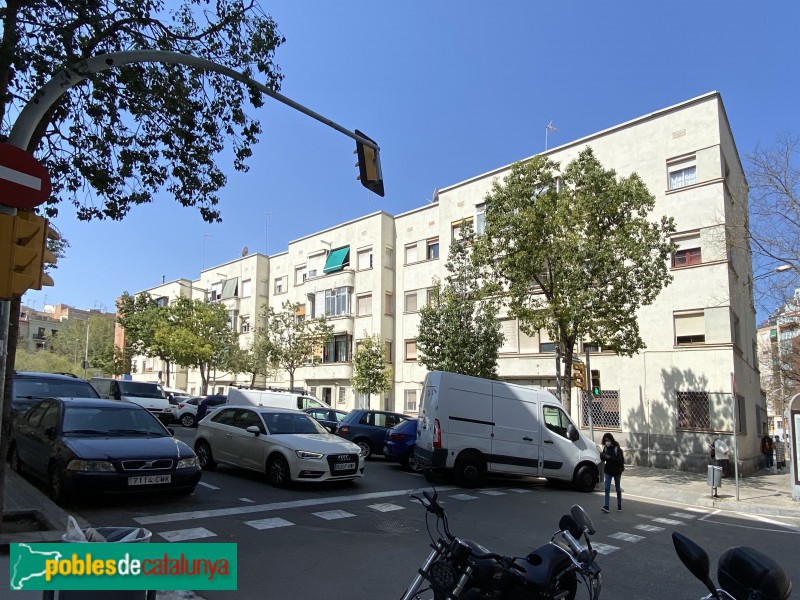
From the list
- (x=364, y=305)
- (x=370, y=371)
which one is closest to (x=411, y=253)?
(x=364, y=305)

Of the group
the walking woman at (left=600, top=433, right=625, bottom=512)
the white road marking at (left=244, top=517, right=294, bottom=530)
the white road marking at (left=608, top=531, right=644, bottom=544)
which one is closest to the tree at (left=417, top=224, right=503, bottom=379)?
the walking woman at (left=600, top=433, right=625, bottom=512)

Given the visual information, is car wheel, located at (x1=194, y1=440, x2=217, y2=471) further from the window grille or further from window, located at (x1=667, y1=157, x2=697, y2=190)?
window, located at (x1=667, y1=157, x2=697, y2=190)

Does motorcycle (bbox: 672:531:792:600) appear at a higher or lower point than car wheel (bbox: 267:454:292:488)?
higher

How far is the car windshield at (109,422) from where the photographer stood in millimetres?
8656

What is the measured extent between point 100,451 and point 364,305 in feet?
92.9

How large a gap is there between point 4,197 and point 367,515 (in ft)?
21.5

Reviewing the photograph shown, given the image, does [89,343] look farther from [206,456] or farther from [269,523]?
[269,523]

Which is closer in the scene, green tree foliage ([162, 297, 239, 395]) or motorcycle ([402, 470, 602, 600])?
motorcycle ([402, 470, 602, 600])

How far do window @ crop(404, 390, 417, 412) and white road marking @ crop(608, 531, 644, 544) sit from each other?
924 inches

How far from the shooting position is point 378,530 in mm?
7867

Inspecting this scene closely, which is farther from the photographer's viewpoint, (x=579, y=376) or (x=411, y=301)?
(x=411, y=301)

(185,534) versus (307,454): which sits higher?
(307,454)

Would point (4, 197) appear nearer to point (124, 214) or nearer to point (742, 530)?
point (124, 214)

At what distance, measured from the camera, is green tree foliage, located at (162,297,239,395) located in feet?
135
